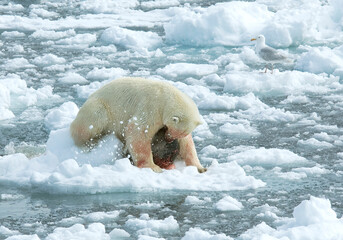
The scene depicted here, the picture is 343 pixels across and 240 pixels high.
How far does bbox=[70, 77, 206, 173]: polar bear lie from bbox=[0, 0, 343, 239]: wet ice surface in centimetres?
15

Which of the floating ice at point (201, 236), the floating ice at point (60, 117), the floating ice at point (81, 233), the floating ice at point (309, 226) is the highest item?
the floating ice at point (60, 117)

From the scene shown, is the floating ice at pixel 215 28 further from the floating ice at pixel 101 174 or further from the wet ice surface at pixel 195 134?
the floating ice at pixel 101 174

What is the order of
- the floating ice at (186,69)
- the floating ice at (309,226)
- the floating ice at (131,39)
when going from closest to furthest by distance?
1. the floating ice at (309,226)
2. the floating ice at (186,69)
3. the floating ice at (131,39)

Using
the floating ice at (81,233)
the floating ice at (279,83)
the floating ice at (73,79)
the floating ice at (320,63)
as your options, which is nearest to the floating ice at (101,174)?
the floating ice at (81,233)

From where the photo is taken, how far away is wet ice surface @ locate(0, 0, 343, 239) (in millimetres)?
5055

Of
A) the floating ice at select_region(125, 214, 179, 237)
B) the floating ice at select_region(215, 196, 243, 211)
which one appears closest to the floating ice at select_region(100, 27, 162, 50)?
the floating ice at select_region(215, 196, 243, 211)

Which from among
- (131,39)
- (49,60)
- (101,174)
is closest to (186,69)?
(49,60)

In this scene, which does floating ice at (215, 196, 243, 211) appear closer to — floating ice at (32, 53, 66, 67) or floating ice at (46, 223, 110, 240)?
floating ice at (46, 223, 110, 240)

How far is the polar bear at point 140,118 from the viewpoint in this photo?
5.96 m

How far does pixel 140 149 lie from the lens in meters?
6.03

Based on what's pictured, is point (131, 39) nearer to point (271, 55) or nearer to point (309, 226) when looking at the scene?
point (271, 55)

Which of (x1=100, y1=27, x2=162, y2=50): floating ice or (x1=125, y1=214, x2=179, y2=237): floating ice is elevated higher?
(x1=100, y1=27, x2=162, y2=50): floating ice

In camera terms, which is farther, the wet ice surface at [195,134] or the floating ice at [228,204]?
the floating ice at [228,204]

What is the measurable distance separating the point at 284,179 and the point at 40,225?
7.22 ft
